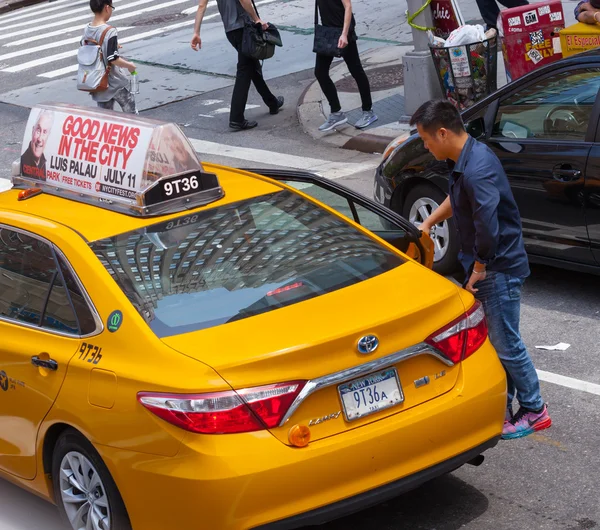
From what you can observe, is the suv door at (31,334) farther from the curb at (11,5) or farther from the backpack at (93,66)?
the curb at (11,5)

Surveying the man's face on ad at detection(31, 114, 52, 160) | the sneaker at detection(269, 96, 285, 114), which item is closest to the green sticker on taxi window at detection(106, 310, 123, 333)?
the man's face on ad at detection(31, 114, 52, 160)

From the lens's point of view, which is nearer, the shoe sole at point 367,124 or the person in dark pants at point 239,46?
the shoe sole at point 367,124

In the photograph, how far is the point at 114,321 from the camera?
4480 millimetres

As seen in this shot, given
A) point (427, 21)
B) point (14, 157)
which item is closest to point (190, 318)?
point (427, 21)

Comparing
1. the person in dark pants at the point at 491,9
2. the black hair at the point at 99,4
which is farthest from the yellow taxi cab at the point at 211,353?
the person in dark pants at the point at 491,9

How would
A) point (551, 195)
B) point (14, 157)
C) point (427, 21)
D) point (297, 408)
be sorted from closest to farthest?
1. point (297, 408)
2. point (551, 195)
3. point (427, 21)
4. point (14, 157)

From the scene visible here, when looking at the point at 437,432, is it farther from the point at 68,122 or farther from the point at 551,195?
the point at 551,195

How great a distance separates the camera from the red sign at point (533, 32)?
11.2 metres

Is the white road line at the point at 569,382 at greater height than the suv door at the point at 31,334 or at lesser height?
lesser

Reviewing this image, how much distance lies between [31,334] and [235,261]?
0.94m

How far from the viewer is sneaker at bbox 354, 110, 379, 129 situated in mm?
13163

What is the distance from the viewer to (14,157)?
13.8 meters

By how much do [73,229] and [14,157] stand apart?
9253mm

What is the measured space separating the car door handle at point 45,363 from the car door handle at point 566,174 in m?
3.86
